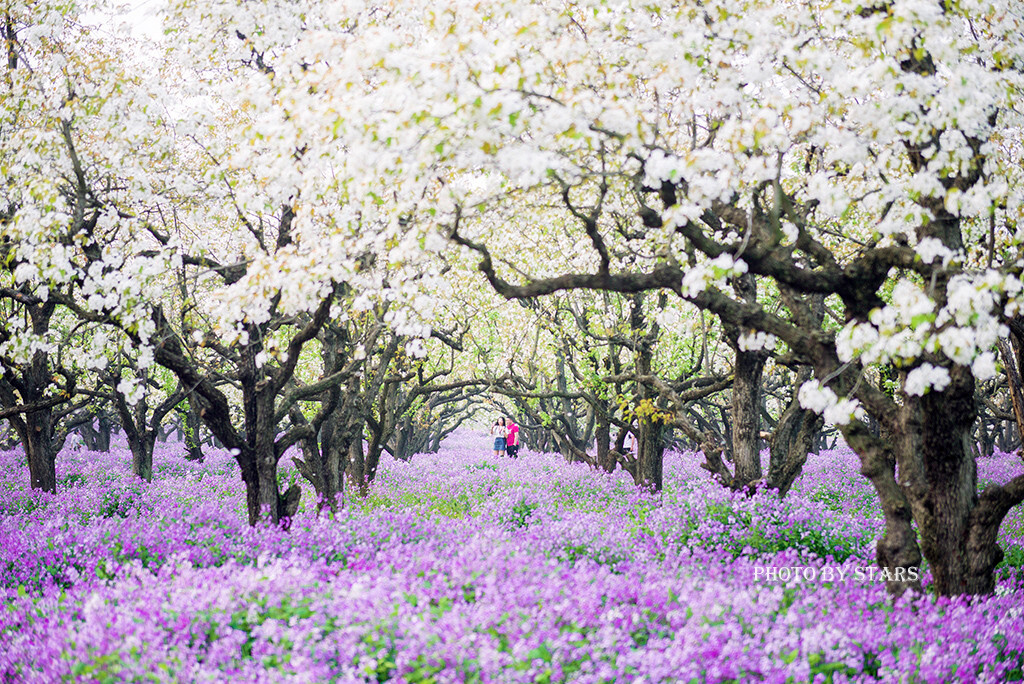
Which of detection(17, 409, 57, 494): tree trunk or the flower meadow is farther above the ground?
detection(17, 409, 57, 494): tree trunk

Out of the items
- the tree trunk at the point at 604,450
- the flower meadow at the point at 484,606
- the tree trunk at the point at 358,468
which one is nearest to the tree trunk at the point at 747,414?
the flower meadow at the point at 484,606

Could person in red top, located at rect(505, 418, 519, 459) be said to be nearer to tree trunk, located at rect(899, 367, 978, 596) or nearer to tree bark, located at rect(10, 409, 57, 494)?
tree bark, located at rect(10, 409, 57, 494)

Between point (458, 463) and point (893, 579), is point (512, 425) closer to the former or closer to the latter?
point (458, 463)

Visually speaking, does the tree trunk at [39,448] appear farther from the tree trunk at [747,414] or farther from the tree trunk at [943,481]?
the tree trunk at [943,481]

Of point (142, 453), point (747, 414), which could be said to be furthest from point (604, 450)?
point (142, 453)

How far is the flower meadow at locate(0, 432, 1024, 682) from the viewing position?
514 cm

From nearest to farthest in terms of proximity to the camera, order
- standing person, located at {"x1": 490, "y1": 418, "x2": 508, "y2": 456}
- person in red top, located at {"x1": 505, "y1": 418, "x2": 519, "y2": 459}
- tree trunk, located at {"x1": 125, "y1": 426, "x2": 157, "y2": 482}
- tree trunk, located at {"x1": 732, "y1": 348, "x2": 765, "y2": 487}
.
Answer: tree trunk, located at {"x1": 732, "y1": 348, "x2": 765, "y2": 487} < tree trunk, located at {"x1": 125, "y1": 426, "x2": 157, "y2": 482} < standing person, located at {"x1": 490, "y1": 418, "x2": 508, "y2": 456} < person in red top, located at {"x1": 505, "y1": 418, "x2": 519, "y2": 459}

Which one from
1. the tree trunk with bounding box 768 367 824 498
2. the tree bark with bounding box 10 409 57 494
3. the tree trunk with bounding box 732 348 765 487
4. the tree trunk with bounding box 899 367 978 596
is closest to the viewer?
the tree trunk with bounding box 899 367 978 596

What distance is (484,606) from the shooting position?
20.0 feet

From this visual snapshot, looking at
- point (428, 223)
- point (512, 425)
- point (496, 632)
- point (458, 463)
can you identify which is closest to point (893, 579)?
point (496, 632)

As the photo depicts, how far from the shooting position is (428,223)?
21.1 ft

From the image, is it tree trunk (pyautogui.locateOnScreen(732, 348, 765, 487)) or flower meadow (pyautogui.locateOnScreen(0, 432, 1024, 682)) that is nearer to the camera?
flower meadow (pyautogui.locateOnScreen(0, 432, 1024, 682))

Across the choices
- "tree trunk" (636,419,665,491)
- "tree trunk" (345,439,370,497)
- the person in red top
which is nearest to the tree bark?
"tree trunk" (345,439,370,497)

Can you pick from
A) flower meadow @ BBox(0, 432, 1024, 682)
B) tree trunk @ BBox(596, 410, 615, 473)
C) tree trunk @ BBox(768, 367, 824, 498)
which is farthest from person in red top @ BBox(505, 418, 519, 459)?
flower meadow @ BBox(0, 432, 1024, 682)
